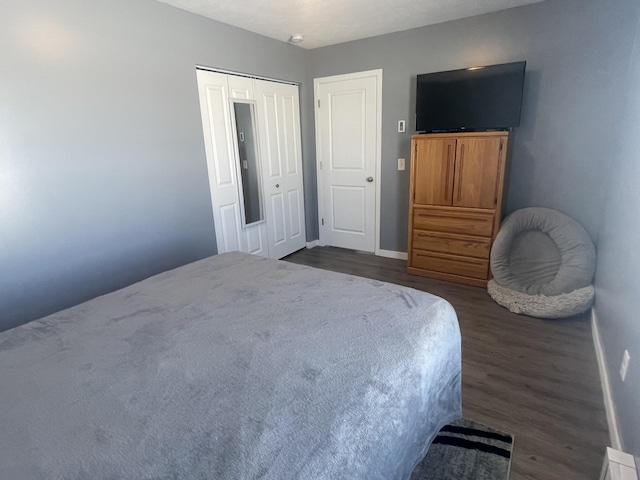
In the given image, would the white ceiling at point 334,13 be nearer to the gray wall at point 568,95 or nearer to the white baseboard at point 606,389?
the gray wall at point 568,95

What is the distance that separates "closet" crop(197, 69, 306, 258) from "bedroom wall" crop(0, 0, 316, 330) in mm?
194

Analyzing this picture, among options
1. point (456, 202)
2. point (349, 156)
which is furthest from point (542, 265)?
point (349, 156)

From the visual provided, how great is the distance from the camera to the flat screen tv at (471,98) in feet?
9.89

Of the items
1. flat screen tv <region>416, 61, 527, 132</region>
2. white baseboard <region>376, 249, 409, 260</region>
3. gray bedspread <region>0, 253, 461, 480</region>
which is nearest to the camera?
gray bedspread <region>0, 253, 461, 480</region>

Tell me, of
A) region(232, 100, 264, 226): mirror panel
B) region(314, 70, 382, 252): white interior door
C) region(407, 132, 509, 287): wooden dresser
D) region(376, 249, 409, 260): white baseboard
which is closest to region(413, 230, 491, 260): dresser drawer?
region(407, 132, 509, 287): wooden dresser

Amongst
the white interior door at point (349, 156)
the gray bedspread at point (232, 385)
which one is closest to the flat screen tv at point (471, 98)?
the white interior door at point (349, 156)

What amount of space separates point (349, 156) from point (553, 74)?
2116mm

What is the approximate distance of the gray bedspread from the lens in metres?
0.84

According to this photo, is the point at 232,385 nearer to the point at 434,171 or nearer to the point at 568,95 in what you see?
the point at 434,171

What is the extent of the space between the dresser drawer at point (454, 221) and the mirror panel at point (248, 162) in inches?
67.3

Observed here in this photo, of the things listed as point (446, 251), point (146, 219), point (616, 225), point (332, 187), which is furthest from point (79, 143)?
point (616, 225)

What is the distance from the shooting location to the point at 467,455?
1.57 m

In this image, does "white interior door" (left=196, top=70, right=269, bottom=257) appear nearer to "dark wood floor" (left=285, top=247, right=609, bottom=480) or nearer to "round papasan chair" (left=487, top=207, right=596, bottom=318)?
"dark wood floor" (left=285, top=247, right=609, bottom=480)

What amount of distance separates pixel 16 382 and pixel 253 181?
9.39 feet
